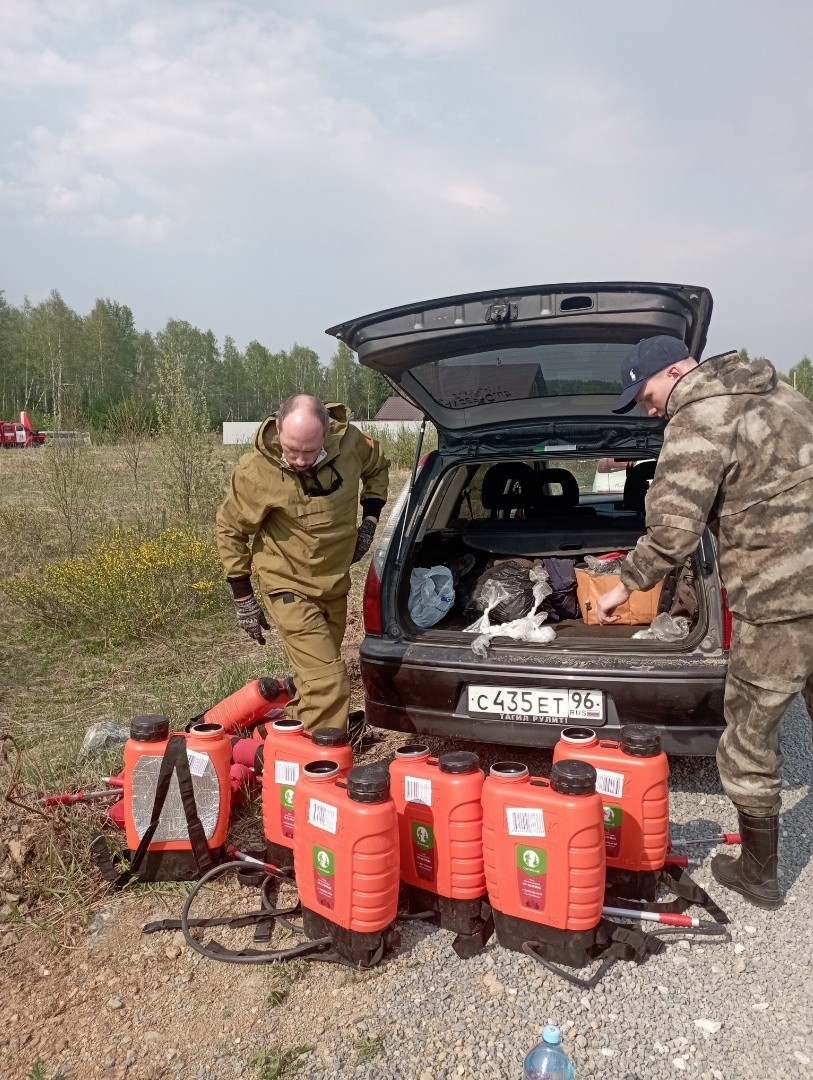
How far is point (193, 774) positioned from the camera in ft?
8.63

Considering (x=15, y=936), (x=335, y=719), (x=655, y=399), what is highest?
(x=655, y=399)

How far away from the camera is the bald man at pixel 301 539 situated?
3195mm

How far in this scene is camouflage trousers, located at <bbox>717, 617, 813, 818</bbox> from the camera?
7.99ft

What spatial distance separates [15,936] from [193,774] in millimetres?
686

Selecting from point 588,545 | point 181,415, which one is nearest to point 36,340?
point 181,415

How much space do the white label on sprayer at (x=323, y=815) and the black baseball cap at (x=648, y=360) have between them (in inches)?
62.5

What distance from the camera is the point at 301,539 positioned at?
3.32 meters

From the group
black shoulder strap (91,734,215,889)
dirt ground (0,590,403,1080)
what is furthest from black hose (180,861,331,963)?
black shoulder strap (91,734,215,889)

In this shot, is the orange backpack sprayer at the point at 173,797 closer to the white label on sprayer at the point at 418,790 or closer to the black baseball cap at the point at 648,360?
the white label on sprayer at the point at 418,790

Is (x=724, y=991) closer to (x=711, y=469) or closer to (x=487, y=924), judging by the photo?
(x=487, y=924)

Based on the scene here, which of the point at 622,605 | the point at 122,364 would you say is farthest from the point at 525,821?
the point at 122,364

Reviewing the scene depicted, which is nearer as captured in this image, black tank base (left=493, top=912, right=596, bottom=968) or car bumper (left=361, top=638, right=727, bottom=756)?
black tank base (left=493, top=912, right=596, bottom=968)

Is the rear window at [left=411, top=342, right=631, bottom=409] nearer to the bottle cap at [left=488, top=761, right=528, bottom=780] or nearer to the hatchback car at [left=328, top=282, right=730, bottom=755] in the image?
the hatchback car at [left=328, top=282, right=730, bottom=755]

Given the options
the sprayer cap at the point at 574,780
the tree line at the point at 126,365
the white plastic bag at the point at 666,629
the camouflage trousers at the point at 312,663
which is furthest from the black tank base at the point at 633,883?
the tree line at the point at 126,365
